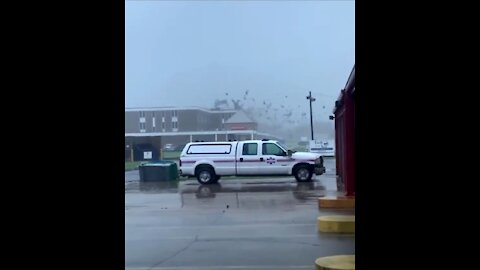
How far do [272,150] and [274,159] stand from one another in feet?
1.29

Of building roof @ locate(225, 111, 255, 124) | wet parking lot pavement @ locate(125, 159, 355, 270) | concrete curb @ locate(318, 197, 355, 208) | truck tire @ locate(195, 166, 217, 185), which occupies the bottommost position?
wet parking lot pavement @ locate(125, 159, 355, 270)

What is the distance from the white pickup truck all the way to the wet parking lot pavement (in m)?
1.56

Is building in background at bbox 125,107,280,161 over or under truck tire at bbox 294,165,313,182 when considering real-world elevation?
over

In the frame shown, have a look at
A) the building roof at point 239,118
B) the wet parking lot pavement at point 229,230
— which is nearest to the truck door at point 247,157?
the wet parking lot pavement at point 229,230

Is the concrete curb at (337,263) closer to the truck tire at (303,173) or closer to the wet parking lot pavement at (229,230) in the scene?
the wet parking lot pavement at (229,230)

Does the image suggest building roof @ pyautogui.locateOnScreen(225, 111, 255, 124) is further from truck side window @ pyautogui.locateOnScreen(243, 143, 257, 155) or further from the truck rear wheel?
truck side window @ pyautogui.locateOnScreen(243, 143, 257, 155)

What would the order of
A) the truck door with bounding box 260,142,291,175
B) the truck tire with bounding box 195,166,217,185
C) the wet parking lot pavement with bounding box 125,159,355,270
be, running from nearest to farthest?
the wet parking lot pavement with bounding box 125,159,355,270 → the truck door with bounding box 260,142,291,175 → the truck tire with bounding box 195,166,217,185

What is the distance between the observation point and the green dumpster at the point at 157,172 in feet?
97.5

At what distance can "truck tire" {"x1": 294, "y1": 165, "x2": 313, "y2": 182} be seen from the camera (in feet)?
82.8

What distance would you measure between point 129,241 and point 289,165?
14306 mm

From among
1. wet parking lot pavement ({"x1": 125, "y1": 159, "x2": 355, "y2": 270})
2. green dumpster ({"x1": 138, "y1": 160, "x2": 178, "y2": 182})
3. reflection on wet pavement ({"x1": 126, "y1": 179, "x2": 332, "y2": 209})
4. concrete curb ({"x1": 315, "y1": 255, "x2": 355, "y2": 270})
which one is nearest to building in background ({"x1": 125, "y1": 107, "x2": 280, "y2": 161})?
green dumpster ({"x1": 138, "y1": 160, "x2": 178, "y2": 182})
